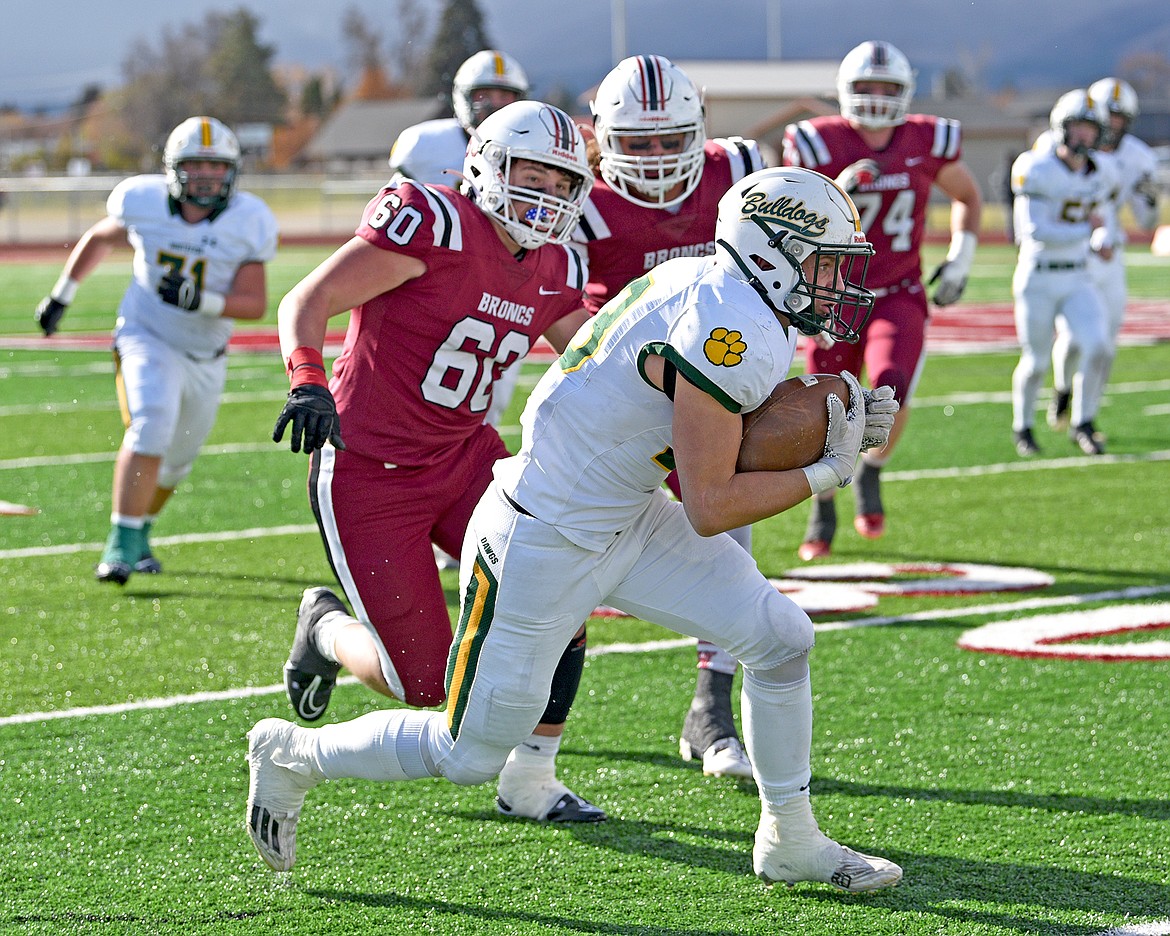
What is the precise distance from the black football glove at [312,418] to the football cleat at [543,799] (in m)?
0.93

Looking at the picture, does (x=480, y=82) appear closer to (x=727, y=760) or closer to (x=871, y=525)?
(x=871, y=525)

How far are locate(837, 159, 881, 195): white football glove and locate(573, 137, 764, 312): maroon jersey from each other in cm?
194

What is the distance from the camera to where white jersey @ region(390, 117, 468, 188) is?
592 centimetres

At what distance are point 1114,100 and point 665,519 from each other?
6.96m

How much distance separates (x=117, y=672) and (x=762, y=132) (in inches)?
1227

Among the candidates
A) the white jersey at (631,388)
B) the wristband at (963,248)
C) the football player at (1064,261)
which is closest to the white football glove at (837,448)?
the white jersey at (631,388)

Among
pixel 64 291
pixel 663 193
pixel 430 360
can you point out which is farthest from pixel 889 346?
pixel 64 291

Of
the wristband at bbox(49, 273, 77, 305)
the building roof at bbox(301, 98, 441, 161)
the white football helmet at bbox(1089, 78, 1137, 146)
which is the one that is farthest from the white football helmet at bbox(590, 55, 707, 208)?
the building roof at bbox(301, 98, 441, 161)

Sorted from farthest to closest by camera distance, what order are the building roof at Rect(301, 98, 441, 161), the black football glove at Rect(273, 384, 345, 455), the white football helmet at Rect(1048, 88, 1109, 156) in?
the building roof at Rect(301, 98, 441, 161) < the white football helmet at Rect(1048, 88, 1109, 156) < the black football glove at Rect(273, 384, 345, 455)

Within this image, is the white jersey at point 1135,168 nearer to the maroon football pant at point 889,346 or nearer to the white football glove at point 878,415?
the maroon football pant at point 889,346

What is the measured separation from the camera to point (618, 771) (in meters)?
3.99

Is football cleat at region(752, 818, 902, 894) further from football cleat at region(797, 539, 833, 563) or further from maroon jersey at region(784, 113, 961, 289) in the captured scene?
maroon jersey at region(784, 113, 961, 289)

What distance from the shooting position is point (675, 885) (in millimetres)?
3297

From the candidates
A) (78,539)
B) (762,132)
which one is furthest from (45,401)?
(762,132)
